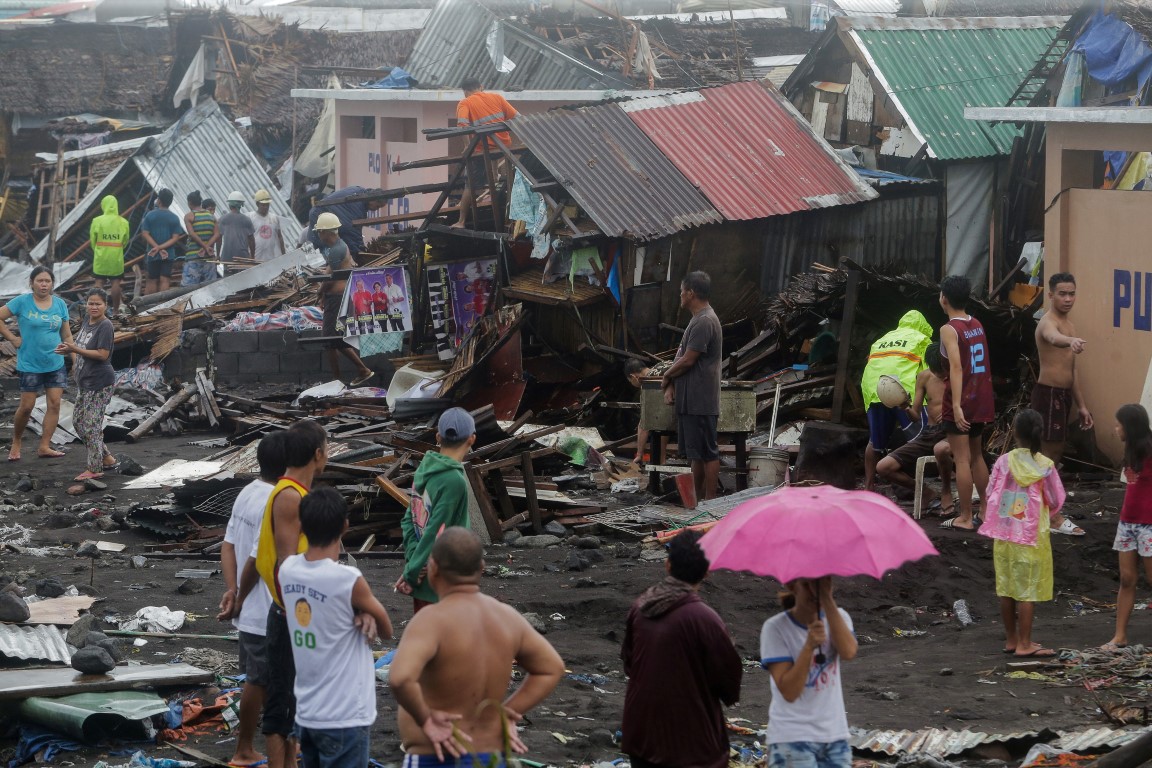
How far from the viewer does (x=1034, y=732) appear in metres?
6.28

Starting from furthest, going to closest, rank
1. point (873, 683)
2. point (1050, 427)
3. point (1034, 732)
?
point (1050, 427)
point (873, 683)
point (1034, 732)

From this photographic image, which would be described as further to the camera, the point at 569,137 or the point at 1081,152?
the point at 569,137

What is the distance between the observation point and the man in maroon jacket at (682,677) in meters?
4.63

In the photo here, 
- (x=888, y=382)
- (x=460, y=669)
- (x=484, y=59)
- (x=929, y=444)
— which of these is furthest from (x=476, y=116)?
(x=460, y=669)

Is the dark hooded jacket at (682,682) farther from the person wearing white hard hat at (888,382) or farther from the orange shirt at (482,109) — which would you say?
the orange shirt at (482,109)

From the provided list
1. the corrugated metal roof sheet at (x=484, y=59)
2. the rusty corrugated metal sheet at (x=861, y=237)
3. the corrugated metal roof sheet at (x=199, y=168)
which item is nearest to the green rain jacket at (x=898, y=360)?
the rusty corrugated metal sheet at (x=861, y=237)

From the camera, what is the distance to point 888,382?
1095cm

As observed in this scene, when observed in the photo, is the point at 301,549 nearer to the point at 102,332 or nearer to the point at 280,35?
the point at 102,332

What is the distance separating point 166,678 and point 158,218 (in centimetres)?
1564

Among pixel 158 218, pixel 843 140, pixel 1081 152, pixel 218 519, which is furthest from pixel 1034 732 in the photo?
pixel 158 218

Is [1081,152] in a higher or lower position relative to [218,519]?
higher

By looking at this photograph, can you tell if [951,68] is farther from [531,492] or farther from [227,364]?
[531,492]

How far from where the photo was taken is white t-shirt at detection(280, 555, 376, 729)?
190 inches

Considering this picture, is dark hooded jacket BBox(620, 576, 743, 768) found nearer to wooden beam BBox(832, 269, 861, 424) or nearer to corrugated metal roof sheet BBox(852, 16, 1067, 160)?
wooden beam BBox(832, 269, 861, 424)
